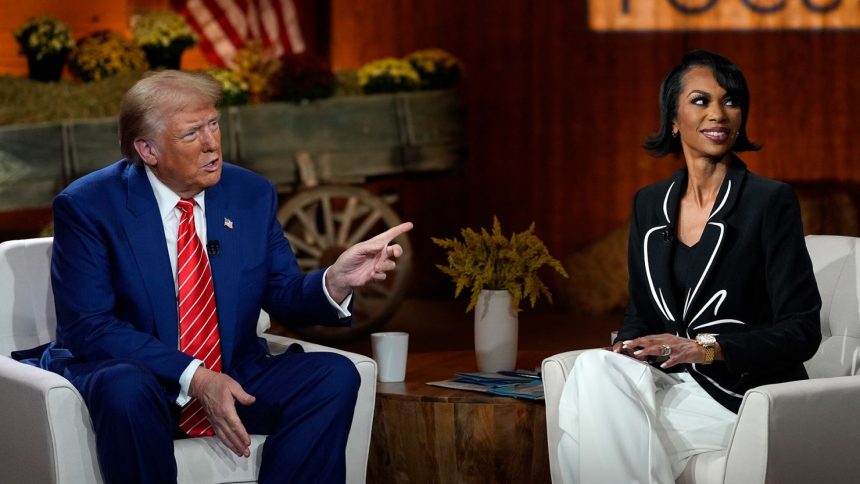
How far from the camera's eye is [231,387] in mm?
2812

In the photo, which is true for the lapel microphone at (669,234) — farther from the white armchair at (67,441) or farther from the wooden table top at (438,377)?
the white armchair at (67,441)

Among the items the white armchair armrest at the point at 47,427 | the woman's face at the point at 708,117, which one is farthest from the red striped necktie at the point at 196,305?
the woman's face at the point at 708,117

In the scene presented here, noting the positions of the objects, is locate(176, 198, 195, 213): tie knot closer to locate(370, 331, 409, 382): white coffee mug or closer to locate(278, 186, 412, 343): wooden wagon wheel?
locate(370, 331, 409, 382): white coffee mug

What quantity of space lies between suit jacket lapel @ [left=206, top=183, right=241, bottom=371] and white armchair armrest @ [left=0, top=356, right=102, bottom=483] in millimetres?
397

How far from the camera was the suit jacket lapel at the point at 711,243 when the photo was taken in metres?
3.02

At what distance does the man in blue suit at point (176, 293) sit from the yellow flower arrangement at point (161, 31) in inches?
116

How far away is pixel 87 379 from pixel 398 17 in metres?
5.34

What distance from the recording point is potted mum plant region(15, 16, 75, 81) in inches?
227

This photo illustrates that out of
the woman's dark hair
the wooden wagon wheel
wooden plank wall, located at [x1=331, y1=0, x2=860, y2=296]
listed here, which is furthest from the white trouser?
wooden plank wall, located at [x1=331, y1=0, x2=860, y2=296]

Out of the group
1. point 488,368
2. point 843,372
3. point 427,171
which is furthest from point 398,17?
point 843,372

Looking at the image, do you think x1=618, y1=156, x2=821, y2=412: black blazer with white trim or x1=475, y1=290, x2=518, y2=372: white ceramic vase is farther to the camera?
x1=475, y1=290, x2=518, y2=372: white ceramic vase

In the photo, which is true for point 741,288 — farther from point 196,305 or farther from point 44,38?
point 44,38

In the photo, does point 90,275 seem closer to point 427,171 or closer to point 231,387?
point 231,387

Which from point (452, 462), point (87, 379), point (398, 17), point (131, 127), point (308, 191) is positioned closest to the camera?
point (87, 379)
